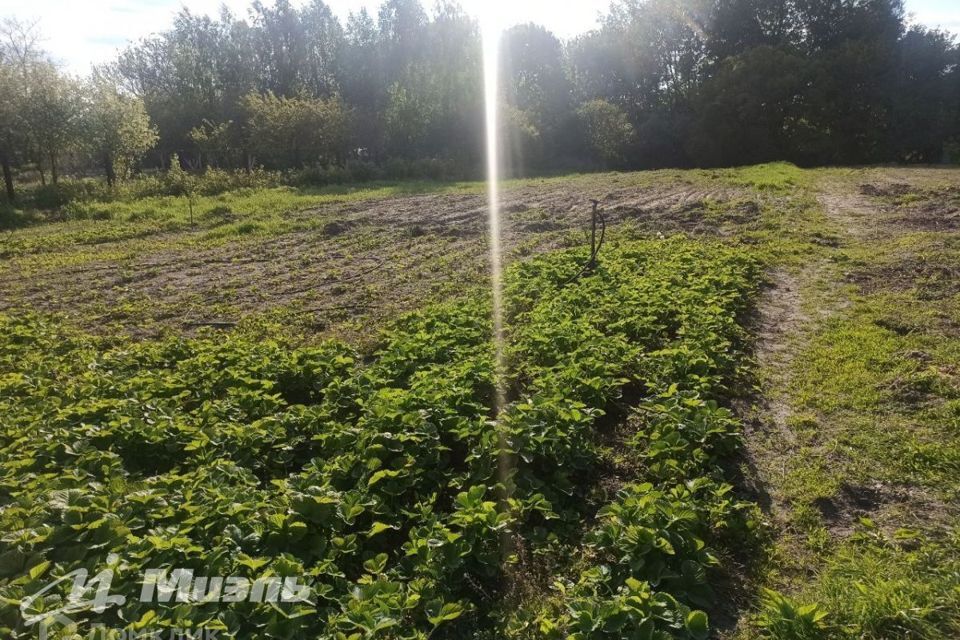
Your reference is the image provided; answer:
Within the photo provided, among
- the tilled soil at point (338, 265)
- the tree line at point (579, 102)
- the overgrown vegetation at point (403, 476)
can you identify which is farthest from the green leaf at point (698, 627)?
the tree line at point (579, 102)

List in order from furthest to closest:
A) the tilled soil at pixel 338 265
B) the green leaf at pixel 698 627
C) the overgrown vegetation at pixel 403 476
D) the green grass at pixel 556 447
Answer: the tilled soil at pixel 338 265 < the green grass at pixel 556 447 < the overgrown vegetation at pixel 403 476 < the green leaf at pixel 698 627

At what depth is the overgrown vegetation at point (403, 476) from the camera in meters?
3.04

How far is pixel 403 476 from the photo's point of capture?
3.92m

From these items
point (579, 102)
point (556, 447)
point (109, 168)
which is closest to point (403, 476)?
point (556, 447)

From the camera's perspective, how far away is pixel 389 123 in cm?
3650

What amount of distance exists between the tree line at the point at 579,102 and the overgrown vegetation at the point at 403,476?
24.1 meters

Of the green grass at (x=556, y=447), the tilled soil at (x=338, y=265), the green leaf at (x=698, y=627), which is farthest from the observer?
the tilled soil at (x=338, y=265)

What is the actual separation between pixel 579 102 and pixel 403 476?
4357 cm

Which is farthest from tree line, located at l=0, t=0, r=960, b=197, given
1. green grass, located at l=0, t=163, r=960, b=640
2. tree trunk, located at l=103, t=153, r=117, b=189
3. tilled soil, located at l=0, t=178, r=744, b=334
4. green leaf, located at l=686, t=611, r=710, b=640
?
green leaf, located at l=686, t=611, r=710, b=640

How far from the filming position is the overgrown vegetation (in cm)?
304

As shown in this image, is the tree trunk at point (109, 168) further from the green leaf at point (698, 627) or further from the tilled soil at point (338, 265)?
the green leaf at point (698, 627)

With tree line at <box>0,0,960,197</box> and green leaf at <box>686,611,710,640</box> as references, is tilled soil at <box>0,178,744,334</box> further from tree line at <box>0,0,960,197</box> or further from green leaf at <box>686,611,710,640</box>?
tree line at <box>0,0,960,197</box>

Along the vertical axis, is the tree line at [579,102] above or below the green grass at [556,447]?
above

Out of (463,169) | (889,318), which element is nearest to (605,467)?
(889,318)
